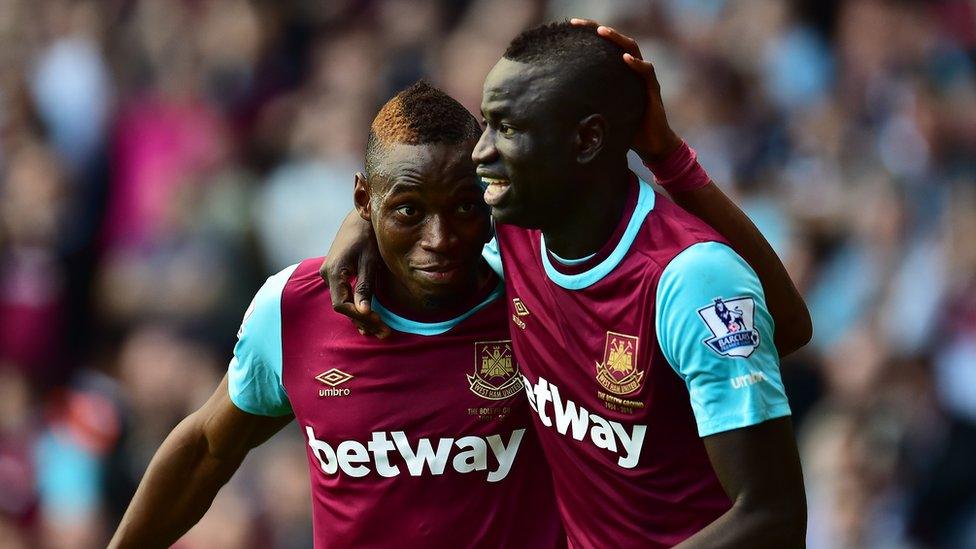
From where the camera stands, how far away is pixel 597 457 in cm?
384

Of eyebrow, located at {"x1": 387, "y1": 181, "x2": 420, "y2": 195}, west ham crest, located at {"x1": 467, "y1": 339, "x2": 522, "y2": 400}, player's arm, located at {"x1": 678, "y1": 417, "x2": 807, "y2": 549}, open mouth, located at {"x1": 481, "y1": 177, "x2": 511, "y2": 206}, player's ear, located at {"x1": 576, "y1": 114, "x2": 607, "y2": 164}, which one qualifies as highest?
player's ear, located at {"x1": 576, "y1": 114, "x2": 607, "y2": 164}

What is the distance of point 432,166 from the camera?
396cm

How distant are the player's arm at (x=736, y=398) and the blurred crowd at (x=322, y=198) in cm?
369

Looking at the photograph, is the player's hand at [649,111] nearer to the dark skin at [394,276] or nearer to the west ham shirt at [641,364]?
the west ham shirt at [641,364]

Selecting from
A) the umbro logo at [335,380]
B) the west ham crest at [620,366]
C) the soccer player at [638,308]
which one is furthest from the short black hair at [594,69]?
the umbro logo at [335,380]

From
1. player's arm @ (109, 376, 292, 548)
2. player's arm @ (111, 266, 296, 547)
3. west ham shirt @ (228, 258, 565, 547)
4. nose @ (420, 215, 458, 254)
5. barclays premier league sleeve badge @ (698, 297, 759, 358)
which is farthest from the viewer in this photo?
player's arm @ (109, 376, 292, 548)

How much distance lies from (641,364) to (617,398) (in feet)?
0.41

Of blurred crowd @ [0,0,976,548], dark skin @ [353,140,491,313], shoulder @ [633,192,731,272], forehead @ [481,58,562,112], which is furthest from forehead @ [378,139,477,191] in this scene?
blurred crowd @ [0,0,976,548]

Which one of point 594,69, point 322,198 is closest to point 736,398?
point 594,69

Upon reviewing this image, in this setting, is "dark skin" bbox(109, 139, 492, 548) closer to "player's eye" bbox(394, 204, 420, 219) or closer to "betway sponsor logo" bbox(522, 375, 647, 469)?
"player's eye" bbox(394, 204, 420, 219)

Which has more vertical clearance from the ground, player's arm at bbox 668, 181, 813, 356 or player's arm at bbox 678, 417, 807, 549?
player's arm at bbox 668, 181, 813, 356

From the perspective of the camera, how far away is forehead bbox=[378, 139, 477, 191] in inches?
155

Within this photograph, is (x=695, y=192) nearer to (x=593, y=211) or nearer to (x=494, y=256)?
(x=593, y=211)

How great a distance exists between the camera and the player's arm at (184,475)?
455 centimetres
